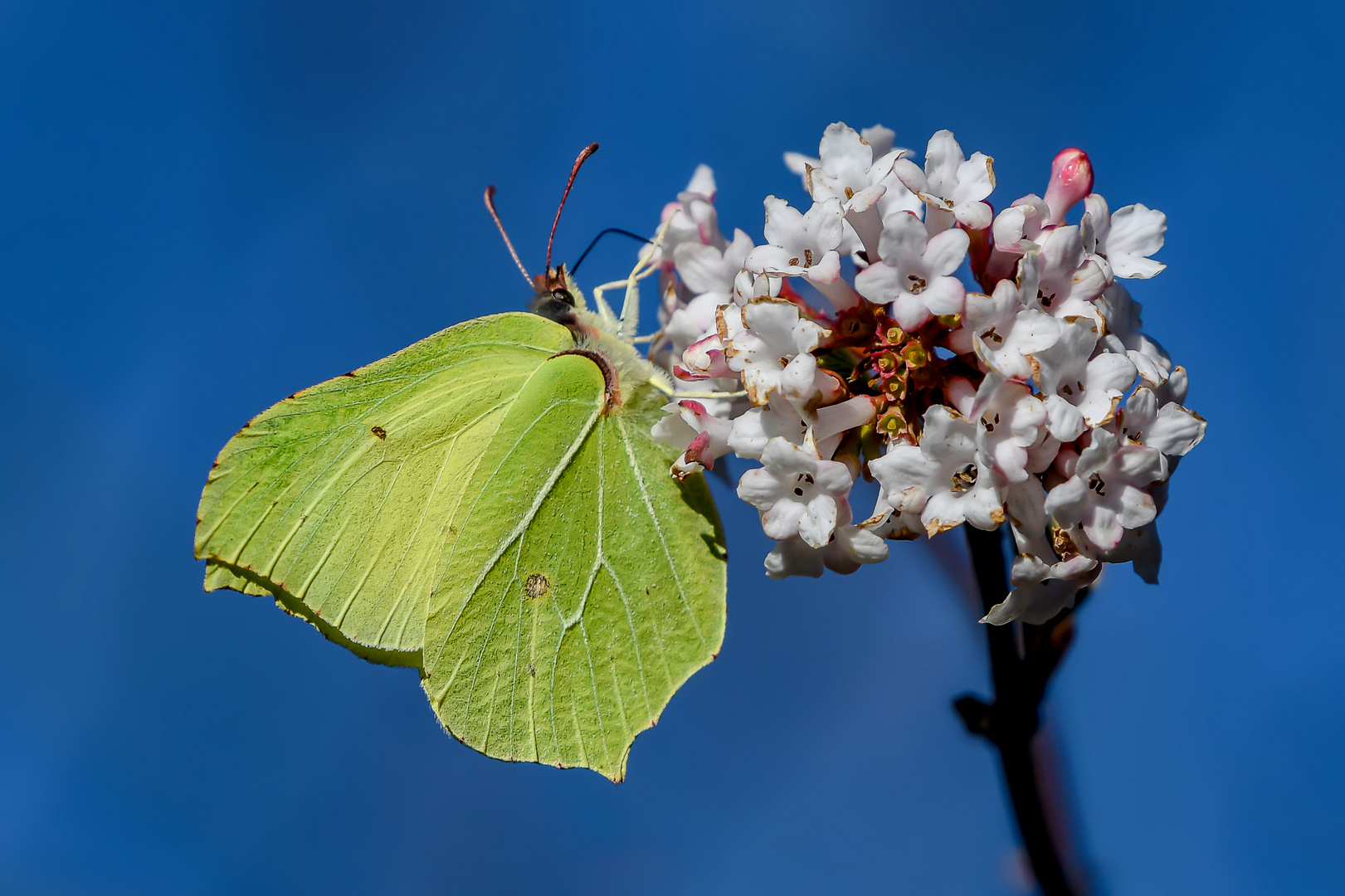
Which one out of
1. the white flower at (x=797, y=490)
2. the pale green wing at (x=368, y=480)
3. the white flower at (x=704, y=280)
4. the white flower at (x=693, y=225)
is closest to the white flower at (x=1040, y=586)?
the white flower at (x=797, y=490)

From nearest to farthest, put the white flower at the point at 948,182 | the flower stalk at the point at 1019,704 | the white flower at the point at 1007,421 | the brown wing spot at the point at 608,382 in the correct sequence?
the white flower at the point at 1007,421, the white flower at the point at 948,182, the flower stalk at the point at 1019,704, the brown wing spot at the point at 608,382

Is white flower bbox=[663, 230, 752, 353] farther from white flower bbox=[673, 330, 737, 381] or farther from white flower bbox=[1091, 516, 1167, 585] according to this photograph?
white flower bbox=[1091, 516, 1167, 585]

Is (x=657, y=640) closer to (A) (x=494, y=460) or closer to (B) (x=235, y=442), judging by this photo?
(A) (x=494, y=460)

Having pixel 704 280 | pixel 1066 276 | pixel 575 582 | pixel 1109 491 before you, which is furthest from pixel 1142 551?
pixel 575 582

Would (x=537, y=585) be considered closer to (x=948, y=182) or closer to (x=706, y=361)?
(x=706, y=361)

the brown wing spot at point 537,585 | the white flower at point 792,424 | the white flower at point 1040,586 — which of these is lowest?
the white flower at point 1040,586

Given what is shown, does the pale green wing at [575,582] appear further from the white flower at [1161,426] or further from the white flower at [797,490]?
the white flower at [1161,426]
